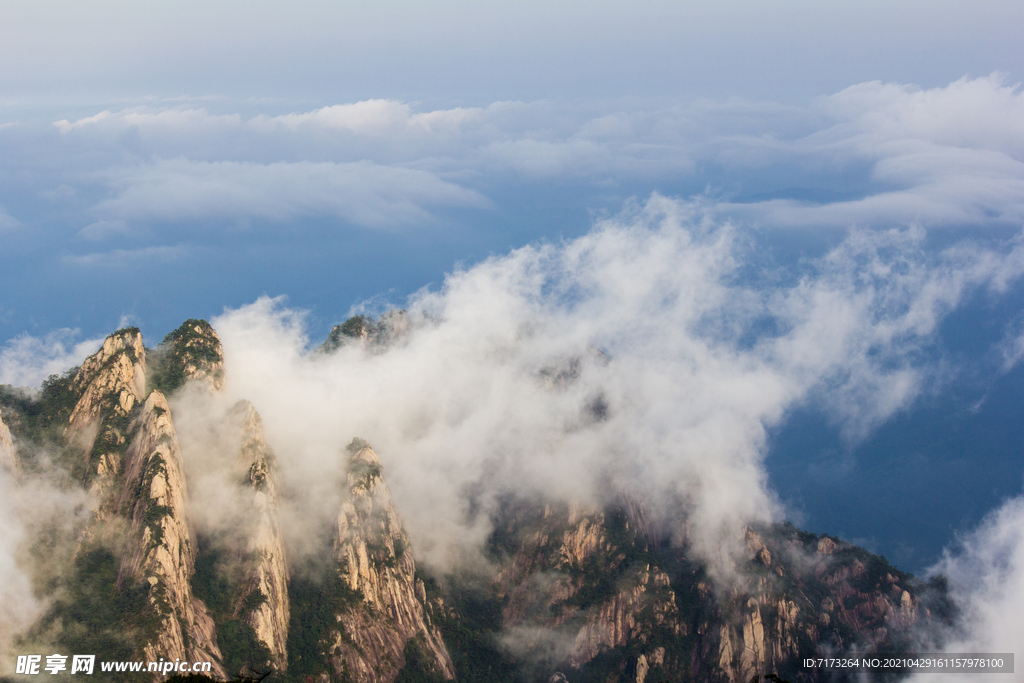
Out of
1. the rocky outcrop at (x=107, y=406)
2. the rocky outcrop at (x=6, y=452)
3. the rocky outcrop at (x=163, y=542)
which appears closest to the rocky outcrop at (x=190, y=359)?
the rocky outcrop at (x=107, y=406)

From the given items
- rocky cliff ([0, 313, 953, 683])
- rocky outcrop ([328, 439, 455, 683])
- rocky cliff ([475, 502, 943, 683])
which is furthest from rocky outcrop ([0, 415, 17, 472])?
rocky cliff ([475, 502, 943, 683])

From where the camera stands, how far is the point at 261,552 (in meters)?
113

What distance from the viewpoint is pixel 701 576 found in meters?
168

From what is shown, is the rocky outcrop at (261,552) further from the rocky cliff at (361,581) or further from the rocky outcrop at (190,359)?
the rocky outcrop at (190,359)

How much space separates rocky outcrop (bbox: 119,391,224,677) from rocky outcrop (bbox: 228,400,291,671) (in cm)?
697

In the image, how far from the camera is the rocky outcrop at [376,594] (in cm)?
12262

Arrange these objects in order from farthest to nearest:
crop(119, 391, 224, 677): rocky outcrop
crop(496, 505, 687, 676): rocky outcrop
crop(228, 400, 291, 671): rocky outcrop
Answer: crop(496, 505, 687, 676): rocky outcrop < crop(228, 400, 291, 671): rocky outcrop < crop(119, 391, 224, 677): rocky outcrop

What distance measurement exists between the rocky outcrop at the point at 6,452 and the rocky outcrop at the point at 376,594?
173 feet

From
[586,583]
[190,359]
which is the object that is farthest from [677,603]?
[190,359]

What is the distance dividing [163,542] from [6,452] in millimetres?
27530

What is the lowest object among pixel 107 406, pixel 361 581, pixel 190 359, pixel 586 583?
pixel 361 581

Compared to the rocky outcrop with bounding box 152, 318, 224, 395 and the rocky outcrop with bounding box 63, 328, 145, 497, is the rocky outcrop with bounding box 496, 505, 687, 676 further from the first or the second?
the rocky outcrop with bounding box 63, 328, 145, 497

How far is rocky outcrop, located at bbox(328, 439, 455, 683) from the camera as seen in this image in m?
123

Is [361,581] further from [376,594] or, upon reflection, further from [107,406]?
[107,406]
